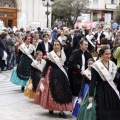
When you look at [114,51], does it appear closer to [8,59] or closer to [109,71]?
[109,71]

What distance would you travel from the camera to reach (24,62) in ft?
43.6

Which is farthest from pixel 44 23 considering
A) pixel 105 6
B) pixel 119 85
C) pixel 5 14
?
pixel 119 85

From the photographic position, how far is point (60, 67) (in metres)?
9.70

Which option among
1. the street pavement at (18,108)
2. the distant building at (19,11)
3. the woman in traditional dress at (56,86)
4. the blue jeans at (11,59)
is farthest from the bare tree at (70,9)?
the woman in traditional dress at (56,86)

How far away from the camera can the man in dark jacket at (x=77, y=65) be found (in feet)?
30.7

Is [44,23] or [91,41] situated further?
[44,23]

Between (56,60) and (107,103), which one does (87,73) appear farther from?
(107,103)

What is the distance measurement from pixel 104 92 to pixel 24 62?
629 centimetres

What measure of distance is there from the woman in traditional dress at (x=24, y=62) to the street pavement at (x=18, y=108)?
0.39 metres

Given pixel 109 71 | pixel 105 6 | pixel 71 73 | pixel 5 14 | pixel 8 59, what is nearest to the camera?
pixel 109 71

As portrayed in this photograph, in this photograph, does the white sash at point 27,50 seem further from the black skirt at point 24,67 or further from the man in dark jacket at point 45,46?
the man in dark jacket at point 45,46

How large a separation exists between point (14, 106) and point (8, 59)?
9238 mm

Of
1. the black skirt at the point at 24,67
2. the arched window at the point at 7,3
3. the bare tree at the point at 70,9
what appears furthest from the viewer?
the bare tree at the point at 70,9

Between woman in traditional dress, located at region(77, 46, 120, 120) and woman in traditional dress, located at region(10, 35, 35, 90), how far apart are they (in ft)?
19.8
